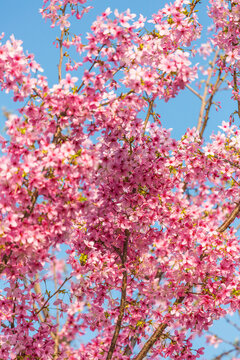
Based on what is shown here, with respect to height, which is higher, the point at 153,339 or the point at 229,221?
the point at 229,221

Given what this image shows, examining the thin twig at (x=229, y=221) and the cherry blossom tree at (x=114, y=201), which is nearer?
the cherry blossom tree at (x=114, y=201)

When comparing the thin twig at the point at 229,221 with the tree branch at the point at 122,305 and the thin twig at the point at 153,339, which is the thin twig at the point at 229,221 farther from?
the tree branch at the point at 122,305

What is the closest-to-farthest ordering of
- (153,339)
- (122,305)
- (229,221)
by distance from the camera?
(122,305)
(153,339)
(229,221)

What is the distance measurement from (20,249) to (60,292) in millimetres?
1358

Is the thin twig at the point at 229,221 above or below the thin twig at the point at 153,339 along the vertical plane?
above

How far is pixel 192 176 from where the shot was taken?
6.16 m

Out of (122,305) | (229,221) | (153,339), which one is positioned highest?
(229,221)

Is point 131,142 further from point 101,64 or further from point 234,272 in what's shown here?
point 234,272

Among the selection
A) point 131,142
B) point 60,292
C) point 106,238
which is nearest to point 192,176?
point 131,142

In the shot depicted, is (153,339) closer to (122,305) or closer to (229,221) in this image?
(122,305)

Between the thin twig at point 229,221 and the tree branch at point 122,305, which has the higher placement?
the thin twig at point 229,221

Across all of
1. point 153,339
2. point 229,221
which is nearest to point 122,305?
point 153,339

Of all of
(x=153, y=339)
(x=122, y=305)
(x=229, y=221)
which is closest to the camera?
(x=122, y=305)

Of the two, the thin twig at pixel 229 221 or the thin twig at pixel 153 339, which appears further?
the thin twig at pixel 229 221
